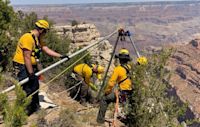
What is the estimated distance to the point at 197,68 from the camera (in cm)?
11744

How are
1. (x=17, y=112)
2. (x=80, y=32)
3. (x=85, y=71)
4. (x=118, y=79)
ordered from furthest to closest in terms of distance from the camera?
(x=80, y=32) → (x=85, y=71) → (x=118, y=79) → (x=17, y=112)

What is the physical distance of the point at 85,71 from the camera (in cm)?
1173

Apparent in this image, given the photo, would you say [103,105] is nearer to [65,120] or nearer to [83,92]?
[65,120]

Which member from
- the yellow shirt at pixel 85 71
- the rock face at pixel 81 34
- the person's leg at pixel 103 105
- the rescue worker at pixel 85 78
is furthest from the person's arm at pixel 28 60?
the rock face at pixel 81 34

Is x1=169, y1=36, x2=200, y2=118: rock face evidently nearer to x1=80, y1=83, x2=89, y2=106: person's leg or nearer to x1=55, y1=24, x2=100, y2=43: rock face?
x1=55, y1=24, x2=100, y2=43: rock face

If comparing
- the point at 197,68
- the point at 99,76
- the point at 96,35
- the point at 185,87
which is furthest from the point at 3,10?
the point at 197,68

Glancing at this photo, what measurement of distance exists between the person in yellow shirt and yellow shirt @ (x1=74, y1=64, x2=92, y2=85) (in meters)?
3.08

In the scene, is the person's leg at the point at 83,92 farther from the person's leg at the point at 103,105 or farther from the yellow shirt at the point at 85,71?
the person's leg at the point at 103,105

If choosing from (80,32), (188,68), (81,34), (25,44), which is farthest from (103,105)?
(188,68)

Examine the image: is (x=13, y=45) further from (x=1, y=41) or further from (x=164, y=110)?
(x=164, y=110)

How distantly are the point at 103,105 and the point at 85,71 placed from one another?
130 inches

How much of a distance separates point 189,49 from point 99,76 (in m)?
113

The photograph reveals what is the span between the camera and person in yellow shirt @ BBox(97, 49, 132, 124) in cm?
833

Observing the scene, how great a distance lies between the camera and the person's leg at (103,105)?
8.48 metres
